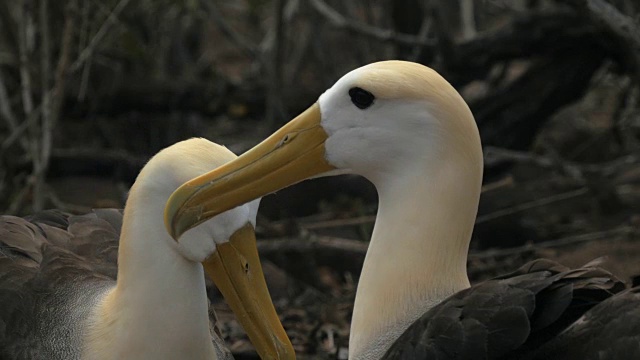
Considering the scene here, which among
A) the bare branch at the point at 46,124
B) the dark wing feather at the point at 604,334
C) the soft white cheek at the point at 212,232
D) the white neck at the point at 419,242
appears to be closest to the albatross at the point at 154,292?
the soft white cheek at the point at 212,232

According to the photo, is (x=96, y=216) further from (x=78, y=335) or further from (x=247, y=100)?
(x=247, y=100)

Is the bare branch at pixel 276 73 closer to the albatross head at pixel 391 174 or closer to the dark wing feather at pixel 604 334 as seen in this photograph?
the albatross head at pixel 391 174

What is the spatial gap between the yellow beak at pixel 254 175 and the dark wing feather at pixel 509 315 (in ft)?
2.19

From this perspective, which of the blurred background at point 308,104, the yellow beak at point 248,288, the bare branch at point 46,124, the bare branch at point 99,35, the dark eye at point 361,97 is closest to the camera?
the dark eye at point 361,97

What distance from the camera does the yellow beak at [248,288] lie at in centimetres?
427

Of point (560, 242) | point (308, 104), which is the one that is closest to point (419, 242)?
point (560, 242)

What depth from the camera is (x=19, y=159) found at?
7.88 m

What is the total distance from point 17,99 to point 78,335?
4.34 meters

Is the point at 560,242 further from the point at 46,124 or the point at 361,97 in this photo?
the point at 361,97

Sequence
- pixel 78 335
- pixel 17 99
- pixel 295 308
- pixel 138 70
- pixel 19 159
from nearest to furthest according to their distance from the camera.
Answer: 1. pixel 78 335
2. pixel 295 308
3. pixel 19 159
4. pixel 17 99
5. pixel 138 70

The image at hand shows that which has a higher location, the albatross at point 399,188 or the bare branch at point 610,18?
the albatross at point 399,188

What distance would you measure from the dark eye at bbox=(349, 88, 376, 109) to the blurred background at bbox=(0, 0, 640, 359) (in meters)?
2.40

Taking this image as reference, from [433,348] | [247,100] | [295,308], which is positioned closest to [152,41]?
[247,100]

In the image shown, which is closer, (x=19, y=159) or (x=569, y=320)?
(x=569, y=320)
